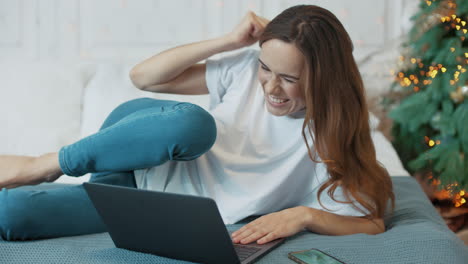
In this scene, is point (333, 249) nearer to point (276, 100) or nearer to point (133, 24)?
point (276, 100)

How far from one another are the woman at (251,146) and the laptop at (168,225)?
155 mm

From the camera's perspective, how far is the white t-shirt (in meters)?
1.28

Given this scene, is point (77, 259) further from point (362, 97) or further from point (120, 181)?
point (362, 97)

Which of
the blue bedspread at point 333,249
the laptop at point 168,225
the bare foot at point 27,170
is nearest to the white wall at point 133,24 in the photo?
the bare foot at point 27,170

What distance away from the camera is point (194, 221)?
2.92ft

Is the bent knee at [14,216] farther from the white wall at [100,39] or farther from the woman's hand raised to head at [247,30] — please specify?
the white wall at [100,39]

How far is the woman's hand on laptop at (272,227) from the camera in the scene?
1082 millimetres

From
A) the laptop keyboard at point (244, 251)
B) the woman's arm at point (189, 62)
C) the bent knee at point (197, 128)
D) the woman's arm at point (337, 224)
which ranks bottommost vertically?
the woman's arm at point (337, 224)

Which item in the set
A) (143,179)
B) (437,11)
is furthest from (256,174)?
(437,11)

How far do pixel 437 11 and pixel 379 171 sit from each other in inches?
35.5

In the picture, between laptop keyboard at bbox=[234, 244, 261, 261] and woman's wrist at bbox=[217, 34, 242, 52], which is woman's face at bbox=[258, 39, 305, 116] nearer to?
woman's wrist at bbox=[217, 34, 242, 52]

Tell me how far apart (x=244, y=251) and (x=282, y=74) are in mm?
401

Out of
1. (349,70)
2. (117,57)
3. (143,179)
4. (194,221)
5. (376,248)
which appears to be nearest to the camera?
(194,221)

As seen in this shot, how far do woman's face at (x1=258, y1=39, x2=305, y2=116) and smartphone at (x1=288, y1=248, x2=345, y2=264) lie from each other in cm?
36
